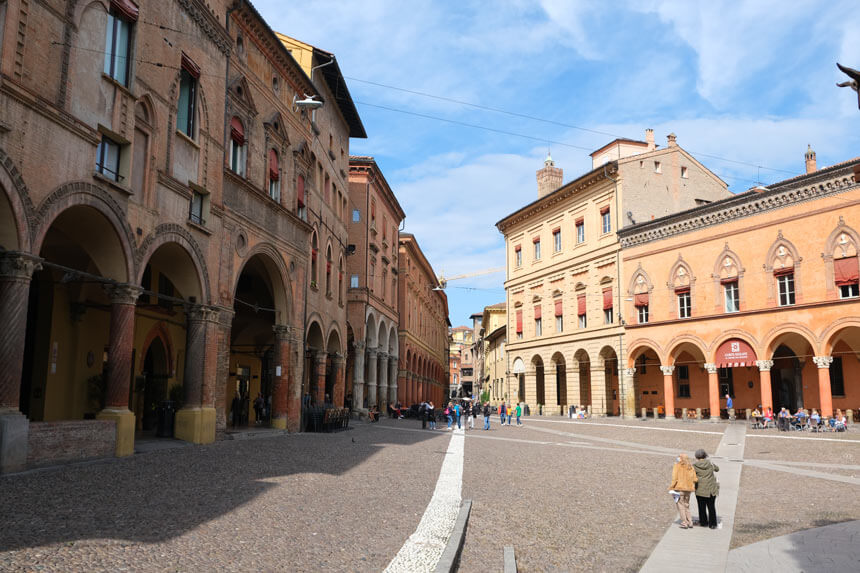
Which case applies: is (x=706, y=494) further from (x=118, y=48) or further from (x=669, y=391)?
(x=669, y=391)

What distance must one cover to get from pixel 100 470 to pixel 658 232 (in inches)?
1382

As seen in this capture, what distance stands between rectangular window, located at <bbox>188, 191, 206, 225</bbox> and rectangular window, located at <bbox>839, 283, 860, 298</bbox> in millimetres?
28543

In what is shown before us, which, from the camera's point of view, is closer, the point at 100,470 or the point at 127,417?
the point at 100,470

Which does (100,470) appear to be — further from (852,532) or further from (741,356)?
(741,356)

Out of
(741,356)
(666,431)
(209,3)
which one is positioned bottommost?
(666,431)

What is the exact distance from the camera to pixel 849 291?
31328 mm

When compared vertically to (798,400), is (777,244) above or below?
above

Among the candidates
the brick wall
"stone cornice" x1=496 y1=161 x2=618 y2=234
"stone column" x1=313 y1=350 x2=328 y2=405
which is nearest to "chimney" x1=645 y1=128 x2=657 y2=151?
"stone cornice" x1=496 y1=161 x2=618 y2=234

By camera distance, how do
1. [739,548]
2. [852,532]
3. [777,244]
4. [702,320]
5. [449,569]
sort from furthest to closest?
[702,320] < [777,244] < [852,532] < [739,548] < [449,569]

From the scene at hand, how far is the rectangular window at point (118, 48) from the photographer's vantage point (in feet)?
46.8

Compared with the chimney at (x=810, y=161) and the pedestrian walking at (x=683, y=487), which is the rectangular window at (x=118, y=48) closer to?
the pedestrian walking at (x=683, y=487)

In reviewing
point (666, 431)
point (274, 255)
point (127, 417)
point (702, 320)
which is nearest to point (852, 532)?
point (127, 417)

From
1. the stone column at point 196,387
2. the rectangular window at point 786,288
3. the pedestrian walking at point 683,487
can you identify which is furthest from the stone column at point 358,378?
the pedestrian walking at point 683,487

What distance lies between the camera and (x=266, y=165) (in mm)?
23250
